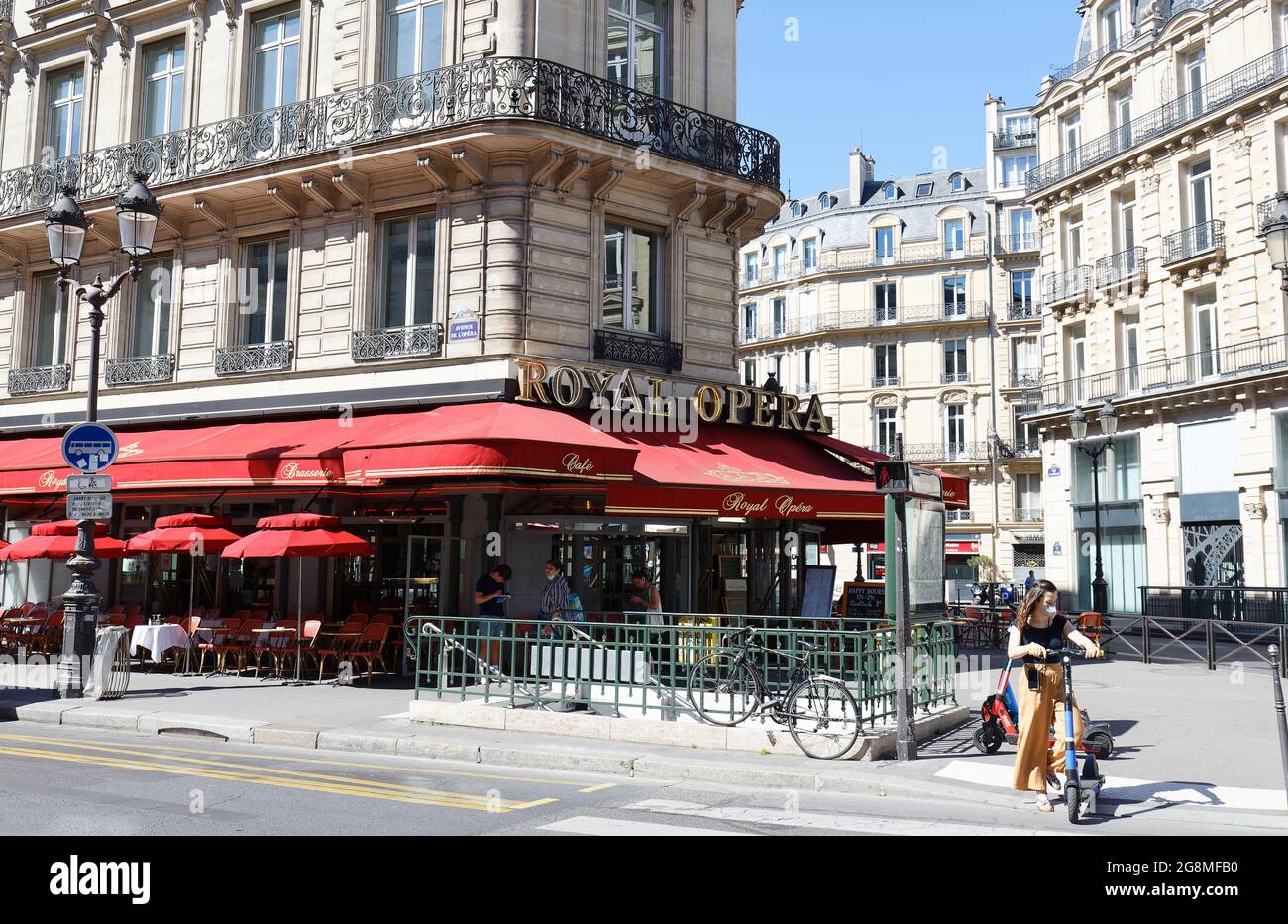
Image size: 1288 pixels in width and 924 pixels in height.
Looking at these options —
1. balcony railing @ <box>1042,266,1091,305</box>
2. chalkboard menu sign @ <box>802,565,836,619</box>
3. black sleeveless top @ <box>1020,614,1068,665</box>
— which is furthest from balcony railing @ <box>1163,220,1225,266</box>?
black sleeveless top @ <box>1020,614,1068,665</box>

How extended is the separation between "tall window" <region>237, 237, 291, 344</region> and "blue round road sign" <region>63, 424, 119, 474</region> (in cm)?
448

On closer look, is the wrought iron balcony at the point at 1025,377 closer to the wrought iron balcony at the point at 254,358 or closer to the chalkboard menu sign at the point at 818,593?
the chalkboard menu sign at the point at 818,593

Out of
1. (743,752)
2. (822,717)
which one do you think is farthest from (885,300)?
(743,752)

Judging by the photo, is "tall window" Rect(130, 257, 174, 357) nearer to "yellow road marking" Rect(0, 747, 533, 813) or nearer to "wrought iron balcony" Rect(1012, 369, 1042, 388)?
"yellow road marking" Rect(0, 747, 533, 813)

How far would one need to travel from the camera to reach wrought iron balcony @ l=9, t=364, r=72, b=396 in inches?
853

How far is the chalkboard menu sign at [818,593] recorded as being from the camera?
18297 mm

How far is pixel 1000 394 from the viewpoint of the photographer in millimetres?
53188

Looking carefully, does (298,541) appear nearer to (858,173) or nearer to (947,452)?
(947,452)

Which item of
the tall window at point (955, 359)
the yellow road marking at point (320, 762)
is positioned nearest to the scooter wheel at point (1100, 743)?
the yellow road marking at point (320, 762)

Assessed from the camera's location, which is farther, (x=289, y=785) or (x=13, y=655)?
(x=13, y=655)

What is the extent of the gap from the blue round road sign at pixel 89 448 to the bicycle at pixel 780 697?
8509 millimetres
